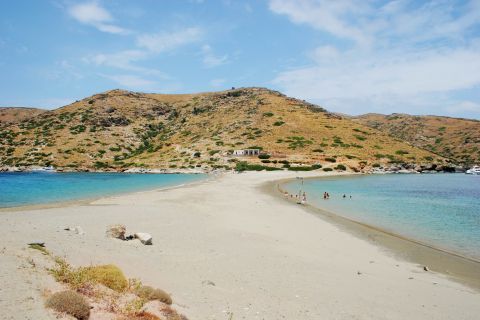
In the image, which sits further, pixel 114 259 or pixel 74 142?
pixel 74 142

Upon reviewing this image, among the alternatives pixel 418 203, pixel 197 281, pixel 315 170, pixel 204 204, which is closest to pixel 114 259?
pixel 197 281

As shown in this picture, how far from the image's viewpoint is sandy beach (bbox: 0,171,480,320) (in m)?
9.59

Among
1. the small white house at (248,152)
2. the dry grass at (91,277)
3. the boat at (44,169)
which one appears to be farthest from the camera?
the small white house at (248,152)

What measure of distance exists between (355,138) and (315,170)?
34194mm

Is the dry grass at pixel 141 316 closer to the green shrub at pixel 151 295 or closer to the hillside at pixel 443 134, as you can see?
the green shrub at pixel 151 295

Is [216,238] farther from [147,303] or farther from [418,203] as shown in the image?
[418,203]

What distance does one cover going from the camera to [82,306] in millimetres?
7102

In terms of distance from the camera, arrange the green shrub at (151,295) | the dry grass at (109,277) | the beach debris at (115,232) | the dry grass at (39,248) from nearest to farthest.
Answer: the green shrub at (151,295) < the dry grass at (109,277) < the dry grass at (39,248) < the beach debris at (115,232)

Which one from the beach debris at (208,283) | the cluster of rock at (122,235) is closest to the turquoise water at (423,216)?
the beach debris at (208,283)

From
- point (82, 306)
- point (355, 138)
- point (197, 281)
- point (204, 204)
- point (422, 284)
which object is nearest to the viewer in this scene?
point (82, 306)

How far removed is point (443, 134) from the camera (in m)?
163

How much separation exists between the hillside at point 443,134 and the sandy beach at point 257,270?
12588 centimetres

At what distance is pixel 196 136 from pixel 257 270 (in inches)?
4252

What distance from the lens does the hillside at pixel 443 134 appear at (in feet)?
456
